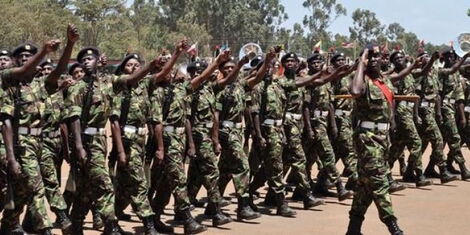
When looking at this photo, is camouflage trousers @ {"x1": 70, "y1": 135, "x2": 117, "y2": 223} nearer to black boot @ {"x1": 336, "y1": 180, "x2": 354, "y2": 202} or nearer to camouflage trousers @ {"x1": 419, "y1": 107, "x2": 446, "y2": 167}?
black boot @ {"x1": 336, "y1": 180, "x2": 354, "y2": 202}

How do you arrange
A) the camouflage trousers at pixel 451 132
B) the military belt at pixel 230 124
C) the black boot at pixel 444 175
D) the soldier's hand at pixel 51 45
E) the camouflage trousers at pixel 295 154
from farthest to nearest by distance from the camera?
the camouflage trousers at pixel 451 132, the black boot at pixel 444 175, the camouflage trousers at pixel 295 154, the military belt at pixel 230 124, the soldier's hand at pixel 51 45

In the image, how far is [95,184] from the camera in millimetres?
8008

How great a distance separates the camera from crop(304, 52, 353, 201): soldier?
37.1 feet

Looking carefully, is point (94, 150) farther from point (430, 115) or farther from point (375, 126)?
point (430, 115)

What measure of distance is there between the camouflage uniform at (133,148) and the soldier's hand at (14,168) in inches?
51.7

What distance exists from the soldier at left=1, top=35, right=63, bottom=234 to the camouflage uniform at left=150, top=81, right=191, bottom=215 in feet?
4.91

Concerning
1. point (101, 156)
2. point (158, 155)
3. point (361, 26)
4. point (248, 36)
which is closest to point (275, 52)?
point (158, 155)

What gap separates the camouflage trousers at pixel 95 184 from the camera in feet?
26.2

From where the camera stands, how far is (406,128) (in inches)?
494

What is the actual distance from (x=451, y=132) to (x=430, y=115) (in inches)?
24.0

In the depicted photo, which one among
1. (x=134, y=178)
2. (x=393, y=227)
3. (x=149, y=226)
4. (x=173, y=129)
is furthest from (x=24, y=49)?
(x=393, y=227)

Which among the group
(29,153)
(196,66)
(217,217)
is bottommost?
(217,217)

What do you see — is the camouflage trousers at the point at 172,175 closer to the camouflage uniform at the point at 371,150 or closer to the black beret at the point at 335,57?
the camouflage uniform at the point at 371,150

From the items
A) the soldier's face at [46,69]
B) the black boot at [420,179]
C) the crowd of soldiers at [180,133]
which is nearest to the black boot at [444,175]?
the black boot at [420,179]
